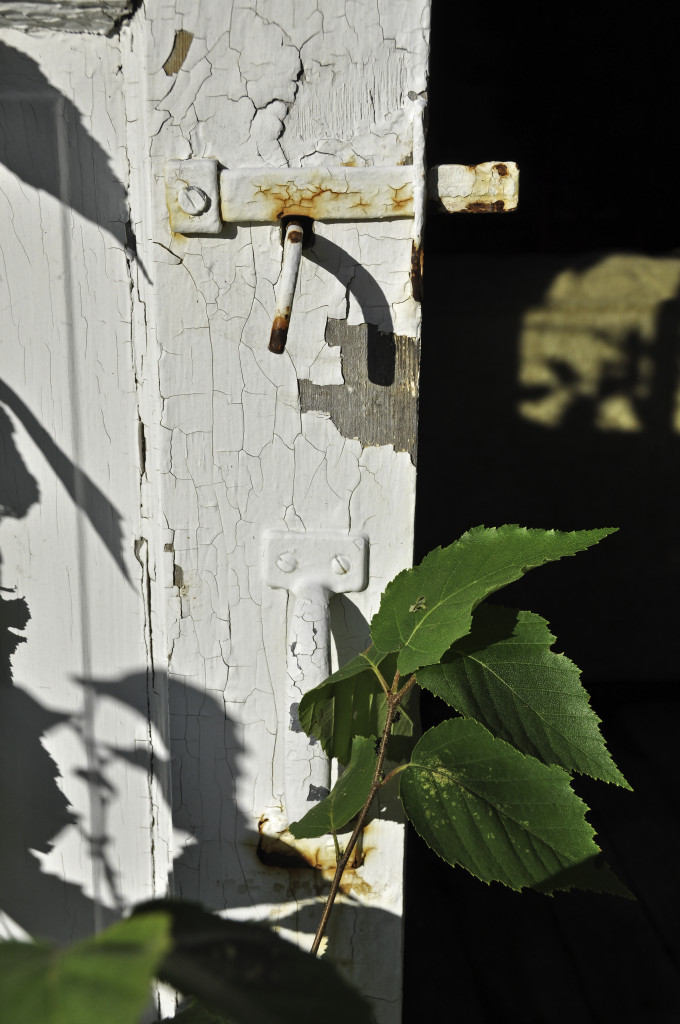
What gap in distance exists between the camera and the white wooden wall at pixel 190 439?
788 mm

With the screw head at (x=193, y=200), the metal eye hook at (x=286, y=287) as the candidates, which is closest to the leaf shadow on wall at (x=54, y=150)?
the screw head at (x=193, y=200)

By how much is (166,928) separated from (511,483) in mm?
2452

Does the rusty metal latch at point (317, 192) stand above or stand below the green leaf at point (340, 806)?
above

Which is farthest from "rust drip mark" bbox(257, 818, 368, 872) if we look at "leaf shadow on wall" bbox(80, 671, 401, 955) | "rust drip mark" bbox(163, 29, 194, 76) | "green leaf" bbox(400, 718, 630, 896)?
"rust drip mark" bbox(163, 29, 194, 76)

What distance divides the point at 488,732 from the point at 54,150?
2.44ft

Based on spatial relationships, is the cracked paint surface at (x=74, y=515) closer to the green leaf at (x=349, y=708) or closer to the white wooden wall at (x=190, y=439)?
the white wooden wall at (x=190, y=439)

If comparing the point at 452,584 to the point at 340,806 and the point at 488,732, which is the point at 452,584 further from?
the point at 340,806

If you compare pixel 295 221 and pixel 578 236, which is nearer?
pixel 295 221

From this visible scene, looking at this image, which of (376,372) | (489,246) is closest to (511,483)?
(489,246)

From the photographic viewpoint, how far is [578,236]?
3.07m

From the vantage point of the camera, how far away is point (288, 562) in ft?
2.92

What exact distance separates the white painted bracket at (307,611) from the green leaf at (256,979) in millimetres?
503

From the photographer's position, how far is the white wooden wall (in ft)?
2.59

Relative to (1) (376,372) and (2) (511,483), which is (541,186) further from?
(1) (376,372)
